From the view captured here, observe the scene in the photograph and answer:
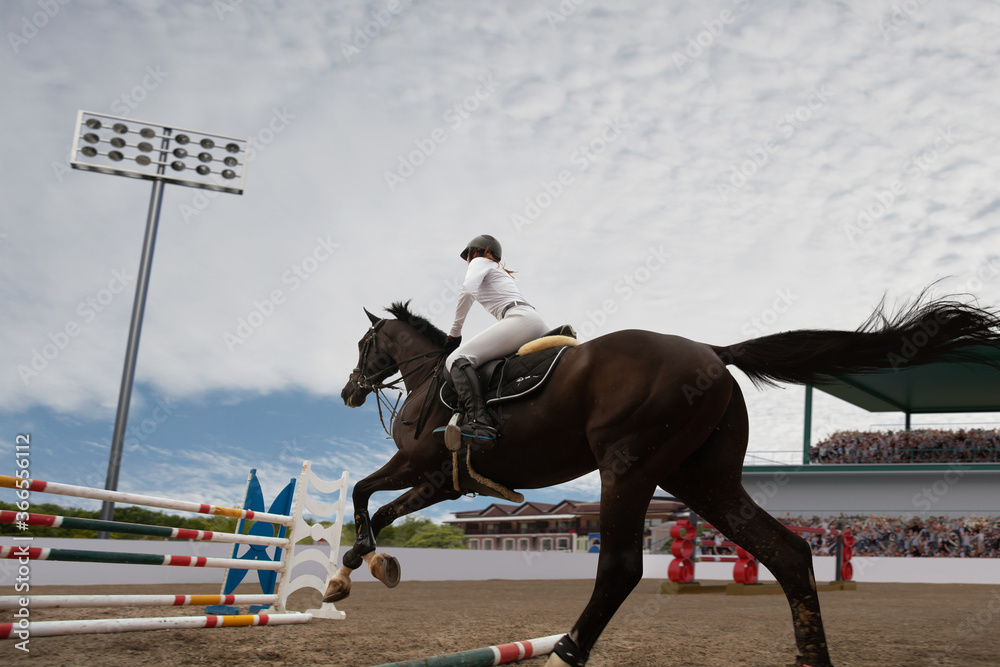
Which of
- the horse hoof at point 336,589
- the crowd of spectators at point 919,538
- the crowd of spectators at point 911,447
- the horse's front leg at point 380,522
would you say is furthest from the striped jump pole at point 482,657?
the crowd of spectators at point 911,447

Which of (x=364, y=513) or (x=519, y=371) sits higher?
(x=519, y=371)

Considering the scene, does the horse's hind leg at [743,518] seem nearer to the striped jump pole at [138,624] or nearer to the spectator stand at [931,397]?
the striped jump pole at [138,624]

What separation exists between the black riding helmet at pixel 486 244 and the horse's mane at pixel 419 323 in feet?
2.27

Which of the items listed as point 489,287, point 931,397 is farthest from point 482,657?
point 931,397

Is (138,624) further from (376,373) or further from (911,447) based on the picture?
(911,447)

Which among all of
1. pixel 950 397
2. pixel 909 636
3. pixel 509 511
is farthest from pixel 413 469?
pixel 509 511

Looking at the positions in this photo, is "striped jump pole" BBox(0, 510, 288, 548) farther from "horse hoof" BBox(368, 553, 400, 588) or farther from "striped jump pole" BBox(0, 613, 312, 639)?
"horse hoof" BBox(368, 553, 400, 588)

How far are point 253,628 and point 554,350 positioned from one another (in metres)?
3.01

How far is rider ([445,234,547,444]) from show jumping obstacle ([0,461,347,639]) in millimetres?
1786

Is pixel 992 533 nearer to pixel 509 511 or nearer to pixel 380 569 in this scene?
pixel 380 569

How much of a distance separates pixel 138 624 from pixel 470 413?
7.64 feet

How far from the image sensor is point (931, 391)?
83.9 feet

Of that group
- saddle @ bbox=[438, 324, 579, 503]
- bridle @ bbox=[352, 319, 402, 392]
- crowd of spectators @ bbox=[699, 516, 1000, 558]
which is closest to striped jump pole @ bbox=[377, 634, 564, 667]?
saddle @ bbox=[438, 324, 579, 503]

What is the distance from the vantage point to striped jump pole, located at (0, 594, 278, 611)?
341 centimetres
